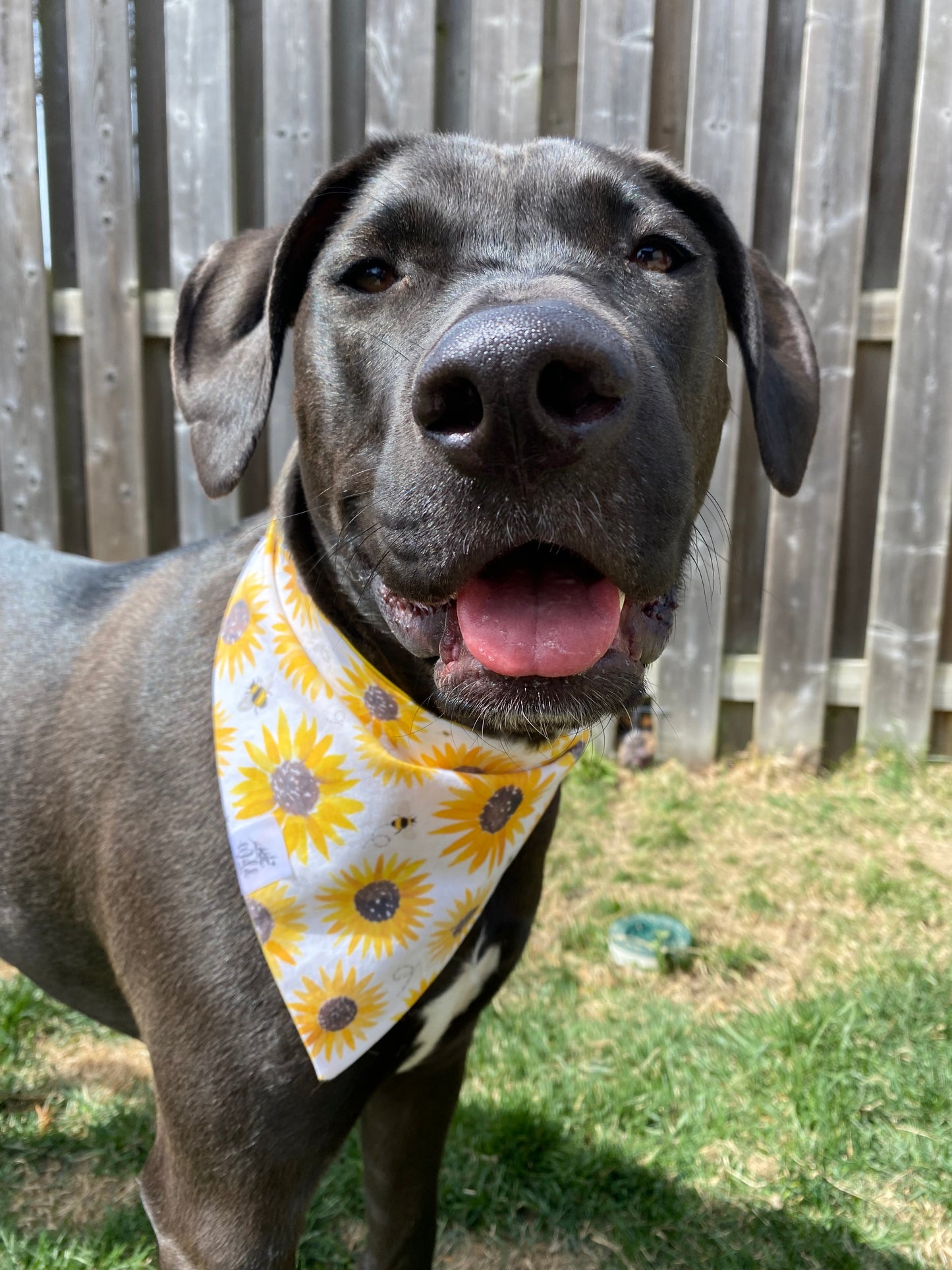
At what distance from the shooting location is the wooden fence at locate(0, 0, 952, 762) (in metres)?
3.71

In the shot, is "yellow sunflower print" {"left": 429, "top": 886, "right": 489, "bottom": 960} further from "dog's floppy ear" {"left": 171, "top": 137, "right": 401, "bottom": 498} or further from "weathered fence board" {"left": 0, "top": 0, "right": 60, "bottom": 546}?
"weathered fence board" {"left": 0, "top": 0, "right": 60, "bottom": 546}

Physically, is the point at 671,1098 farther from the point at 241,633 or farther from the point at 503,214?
the point at 503,214

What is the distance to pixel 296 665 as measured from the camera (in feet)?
5.85

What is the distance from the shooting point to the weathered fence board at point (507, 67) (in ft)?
12.1

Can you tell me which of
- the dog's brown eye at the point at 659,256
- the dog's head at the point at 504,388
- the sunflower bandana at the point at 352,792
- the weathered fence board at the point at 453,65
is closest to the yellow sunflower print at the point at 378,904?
the sunflower bandana at the point at 352,792

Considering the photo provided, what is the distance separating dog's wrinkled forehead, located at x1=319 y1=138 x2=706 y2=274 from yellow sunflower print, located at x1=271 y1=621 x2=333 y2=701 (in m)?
0.60

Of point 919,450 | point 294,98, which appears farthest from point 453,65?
point 919,450

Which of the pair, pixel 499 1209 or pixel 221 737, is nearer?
pixel 221 737

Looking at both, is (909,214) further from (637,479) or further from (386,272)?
(637,479)

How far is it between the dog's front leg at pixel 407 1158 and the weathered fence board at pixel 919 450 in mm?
2701

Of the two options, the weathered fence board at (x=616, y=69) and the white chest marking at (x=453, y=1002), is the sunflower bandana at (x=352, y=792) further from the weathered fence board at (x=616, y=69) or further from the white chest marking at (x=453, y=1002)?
the weathered fence board at (x=616, y=69)

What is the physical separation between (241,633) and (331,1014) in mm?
628

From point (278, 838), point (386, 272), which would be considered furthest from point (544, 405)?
point (278, 838)

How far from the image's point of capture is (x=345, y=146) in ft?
12.9
